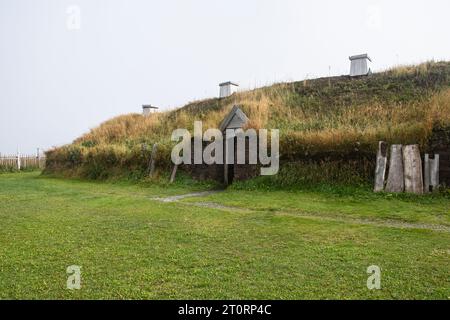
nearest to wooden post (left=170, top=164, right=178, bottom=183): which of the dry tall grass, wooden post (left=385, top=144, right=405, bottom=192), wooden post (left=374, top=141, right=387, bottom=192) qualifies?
the dry tall grass

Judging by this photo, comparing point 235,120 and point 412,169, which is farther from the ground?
point 235,120

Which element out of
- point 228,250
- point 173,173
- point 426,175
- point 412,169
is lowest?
point 228,250

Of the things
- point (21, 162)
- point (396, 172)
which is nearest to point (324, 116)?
point (396, 172)

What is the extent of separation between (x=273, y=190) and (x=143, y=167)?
6.80m

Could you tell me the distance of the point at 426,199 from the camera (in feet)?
27.2

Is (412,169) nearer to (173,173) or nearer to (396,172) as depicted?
(396,172)

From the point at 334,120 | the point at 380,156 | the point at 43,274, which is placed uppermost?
the point at 334,120

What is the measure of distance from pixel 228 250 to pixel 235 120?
985 centimetres

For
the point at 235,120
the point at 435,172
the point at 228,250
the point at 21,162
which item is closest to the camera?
the point at 228,250

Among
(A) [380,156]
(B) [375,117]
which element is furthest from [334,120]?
(A) [380,156]

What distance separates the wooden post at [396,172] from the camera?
29.7 ft

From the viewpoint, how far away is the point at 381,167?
30.9ft
